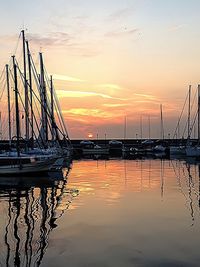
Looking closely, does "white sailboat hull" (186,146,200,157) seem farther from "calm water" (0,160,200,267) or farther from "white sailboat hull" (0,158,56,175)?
"calm water" (0,160,200,267)

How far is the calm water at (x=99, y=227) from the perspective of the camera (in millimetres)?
13844

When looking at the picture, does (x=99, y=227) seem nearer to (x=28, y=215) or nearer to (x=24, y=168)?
(x=28, y=215)

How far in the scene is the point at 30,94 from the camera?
5412 centimetres

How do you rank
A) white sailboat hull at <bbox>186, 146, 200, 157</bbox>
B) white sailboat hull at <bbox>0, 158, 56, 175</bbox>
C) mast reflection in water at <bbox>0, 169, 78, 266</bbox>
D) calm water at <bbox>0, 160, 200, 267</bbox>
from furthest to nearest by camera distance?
white sailboat hull at <bbox>186, 146, 200, 157</bbox>
white sailboat hull at <bbox>0, 158, 56, 175</bbox>
mast reflection in water at <bbox>0, 169, 78, 266</bbox>
calm water at <bbox>0, 160, 200, 267</bbox>

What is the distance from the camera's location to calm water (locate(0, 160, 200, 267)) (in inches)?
545

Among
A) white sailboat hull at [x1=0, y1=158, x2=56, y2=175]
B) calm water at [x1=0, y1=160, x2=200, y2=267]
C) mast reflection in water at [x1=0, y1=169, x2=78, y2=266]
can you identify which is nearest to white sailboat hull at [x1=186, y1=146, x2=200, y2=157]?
white sailboat hull at [x1=0, y1=158, x2=56, y2=175]

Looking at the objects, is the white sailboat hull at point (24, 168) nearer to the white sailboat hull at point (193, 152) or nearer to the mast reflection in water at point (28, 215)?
the mast reflection in water at point (28, 215)

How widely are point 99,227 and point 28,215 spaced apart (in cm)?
445

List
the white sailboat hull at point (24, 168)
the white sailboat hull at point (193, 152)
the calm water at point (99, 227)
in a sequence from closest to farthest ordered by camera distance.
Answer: the calm water at point (99, 227)
the white sailboat hull at point (24, 168)
the white sailboat hull at point (193, 152)

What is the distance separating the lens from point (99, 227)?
61.4ft

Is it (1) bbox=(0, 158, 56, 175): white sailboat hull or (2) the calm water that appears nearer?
(2) the calm water

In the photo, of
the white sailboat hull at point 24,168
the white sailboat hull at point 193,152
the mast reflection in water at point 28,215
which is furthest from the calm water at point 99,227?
the white sailboat hull at point 193,152

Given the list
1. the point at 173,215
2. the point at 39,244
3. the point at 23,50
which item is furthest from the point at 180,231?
the point at 23,50

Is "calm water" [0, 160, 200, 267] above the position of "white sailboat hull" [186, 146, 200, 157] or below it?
below
